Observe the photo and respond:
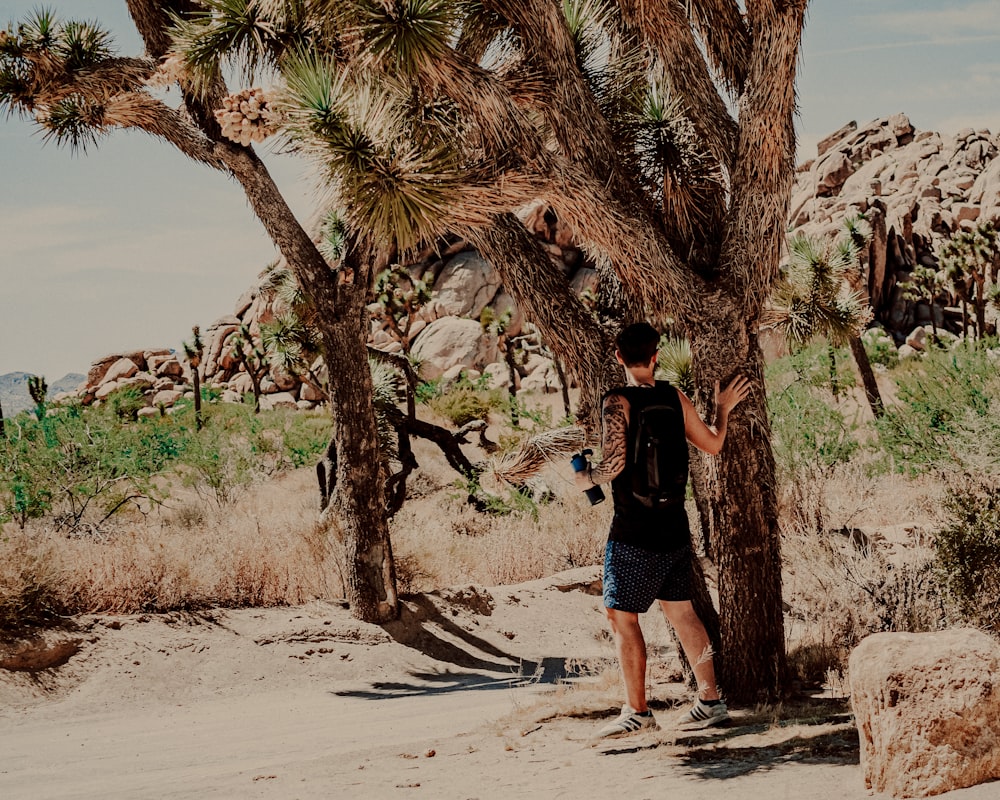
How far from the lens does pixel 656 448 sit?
457 cm

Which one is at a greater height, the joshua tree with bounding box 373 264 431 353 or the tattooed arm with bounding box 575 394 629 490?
the joshua tree with bounding box 373 264 431 353

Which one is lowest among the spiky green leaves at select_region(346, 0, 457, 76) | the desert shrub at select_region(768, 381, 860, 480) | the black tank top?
the black tank top

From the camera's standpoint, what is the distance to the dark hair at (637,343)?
4684mm

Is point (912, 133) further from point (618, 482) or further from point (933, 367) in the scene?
point (618, 482)

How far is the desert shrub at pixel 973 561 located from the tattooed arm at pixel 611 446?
2.48m

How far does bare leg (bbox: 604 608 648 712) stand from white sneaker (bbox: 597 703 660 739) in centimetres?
7

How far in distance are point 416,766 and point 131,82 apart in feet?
21.4

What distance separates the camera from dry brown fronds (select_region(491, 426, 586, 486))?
236 inches

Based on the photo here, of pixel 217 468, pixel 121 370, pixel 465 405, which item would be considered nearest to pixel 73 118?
pixel 217 468

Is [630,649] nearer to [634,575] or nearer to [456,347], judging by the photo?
[634,575]

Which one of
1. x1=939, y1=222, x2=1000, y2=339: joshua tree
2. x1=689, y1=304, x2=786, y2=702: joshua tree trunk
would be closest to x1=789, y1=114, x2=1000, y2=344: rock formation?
x1=939, y1=222, x2=1000, y2=339: joshua tree

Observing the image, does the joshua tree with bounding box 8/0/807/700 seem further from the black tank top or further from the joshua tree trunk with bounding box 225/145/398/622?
the joshua tree trunk with bounding box 225/145/398/622

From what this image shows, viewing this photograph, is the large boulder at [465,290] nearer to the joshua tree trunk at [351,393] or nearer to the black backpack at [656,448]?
the joshua tree trunk at [351,393]

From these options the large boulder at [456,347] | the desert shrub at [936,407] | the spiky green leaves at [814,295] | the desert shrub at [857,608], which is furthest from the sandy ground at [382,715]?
the large boulder at [456,347]
